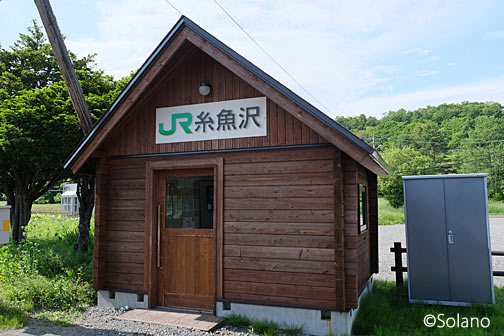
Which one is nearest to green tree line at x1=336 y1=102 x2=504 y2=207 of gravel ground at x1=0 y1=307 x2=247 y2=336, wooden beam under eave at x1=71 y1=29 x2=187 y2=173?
wooden beam under eave at x1=71 y1=29 x2=187 y2=173

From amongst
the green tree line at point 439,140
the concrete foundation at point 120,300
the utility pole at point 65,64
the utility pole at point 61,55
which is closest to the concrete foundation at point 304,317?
the concrete foundation at point 120,300

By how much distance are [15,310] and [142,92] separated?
4200mm

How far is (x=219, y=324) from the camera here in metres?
5.80

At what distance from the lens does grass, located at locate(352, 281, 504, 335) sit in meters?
5.50

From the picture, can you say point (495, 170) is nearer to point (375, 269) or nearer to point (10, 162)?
point (375, 269)

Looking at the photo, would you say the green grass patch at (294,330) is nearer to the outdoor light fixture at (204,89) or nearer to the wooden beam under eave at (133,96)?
the outdoor light fixture at (204,89)

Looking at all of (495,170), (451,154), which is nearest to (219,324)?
(495,170)

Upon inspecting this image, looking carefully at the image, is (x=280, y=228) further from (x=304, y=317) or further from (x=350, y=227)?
(x=304, y=317)

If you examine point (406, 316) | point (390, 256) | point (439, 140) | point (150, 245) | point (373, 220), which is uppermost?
point (439, 140)

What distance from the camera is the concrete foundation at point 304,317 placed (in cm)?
549

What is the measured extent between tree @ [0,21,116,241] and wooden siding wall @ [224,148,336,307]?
611 cm

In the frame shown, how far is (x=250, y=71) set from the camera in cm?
574

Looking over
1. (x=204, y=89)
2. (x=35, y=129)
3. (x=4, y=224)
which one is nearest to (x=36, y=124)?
(x=35, y=129)

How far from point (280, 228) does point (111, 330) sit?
2.90 metres
